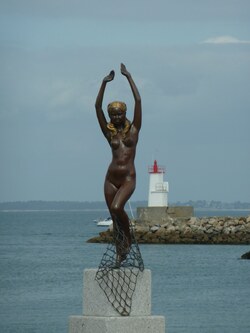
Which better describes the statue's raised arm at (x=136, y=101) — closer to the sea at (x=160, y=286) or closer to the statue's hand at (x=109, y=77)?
the statue's hand at (x=109, y=77)

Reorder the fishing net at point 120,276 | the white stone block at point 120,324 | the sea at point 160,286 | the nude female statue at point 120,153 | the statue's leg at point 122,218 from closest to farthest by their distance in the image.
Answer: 1. the white stone block at point 120,324
2. the fishing net at point 120,276
3. the statue's leg at point 122,218
4. the nude female statue at point 120,153
5. the sea at point 160,286

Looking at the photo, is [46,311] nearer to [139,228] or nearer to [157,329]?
[157,329]

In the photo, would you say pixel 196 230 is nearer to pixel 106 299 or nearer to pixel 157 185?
pixel 157 185

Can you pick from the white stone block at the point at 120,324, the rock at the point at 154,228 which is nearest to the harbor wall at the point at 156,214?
the rock at the point at 154,228

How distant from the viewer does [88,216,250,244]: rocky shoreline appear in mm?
70688

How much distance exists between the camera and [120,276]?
12125 mm

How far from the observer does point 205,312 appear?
36844mm

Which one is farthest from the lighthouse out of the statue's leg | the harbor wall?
the statue's leg

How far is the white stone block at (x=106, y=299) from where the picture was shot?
12000mm

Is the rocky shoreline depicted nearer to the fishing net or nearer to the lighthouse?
the lighthouse

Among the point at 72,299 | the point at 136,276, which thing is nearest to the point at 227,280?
the point at 72,299

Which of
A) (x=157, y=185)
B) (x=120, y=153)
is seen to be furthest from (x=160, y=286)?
(x=120, y=153)

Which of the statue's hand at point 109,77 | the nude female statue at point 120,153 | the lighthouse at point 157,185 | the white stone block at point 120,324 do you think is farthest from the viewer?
the lighthouse at point 157,185

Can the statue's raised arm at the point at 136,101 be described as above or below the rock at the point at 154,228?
below
